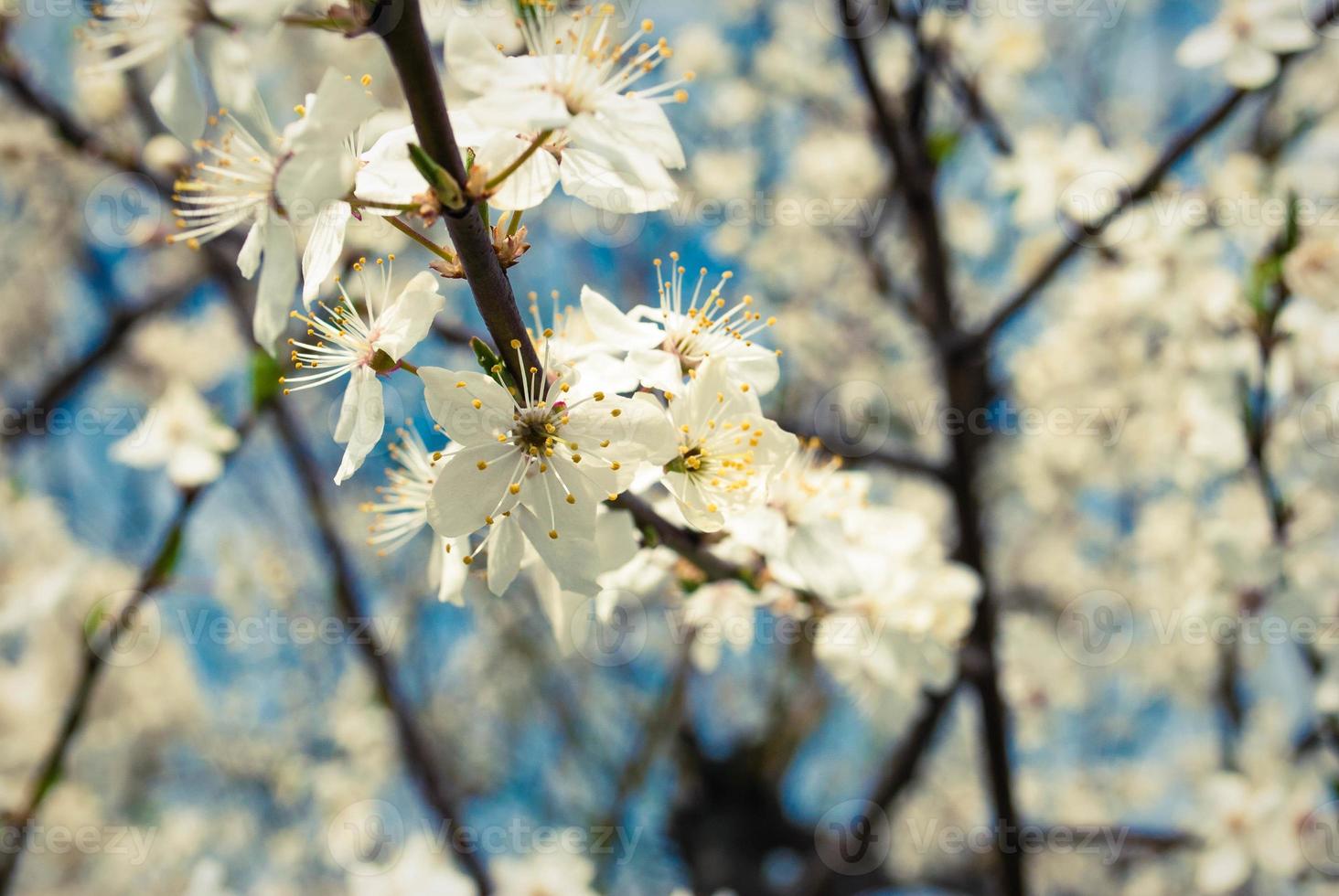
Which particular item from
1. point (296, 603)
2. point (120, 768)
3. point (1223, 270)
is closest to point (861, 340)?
point (1223, 270)

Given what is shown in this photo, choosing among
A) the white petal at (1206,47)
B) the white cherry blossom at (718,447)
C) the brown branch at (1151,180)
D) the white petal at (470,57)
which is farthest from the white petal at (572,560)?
the white petal at (1206,47)

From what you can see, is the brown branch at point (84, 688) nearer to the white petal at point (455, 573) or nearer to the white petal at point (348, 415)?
the white petal at point (455, 573)

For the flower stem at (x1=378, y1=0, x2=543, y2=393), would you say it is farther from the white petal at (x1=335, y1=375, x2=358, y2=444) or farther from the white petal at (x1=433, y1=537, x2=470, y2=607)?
the white petal at (x1=433, y1=537, x2=470, y2=607)

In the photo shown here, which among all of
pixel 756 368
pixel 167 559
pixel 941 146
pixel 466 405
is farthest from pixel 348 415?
pixel 941 146

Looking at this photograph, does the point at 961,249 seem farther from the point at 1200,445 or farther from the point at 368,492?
the point at 368,492

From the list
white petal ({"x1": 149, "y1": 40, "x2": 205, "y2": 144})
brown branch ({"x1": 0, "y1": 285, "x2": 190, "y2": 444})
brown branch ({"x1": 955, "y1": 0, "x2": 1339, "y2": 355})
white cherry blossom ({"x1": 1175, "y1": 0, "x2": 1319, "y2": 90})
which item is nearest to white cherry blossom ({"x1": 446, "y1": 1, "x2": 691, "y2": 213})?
white petal ({"x1": 149, "y1": 40, "x2": 205, "y2": 144})

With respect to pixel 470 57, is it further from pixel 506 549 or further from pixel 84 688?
pixel 84 688
